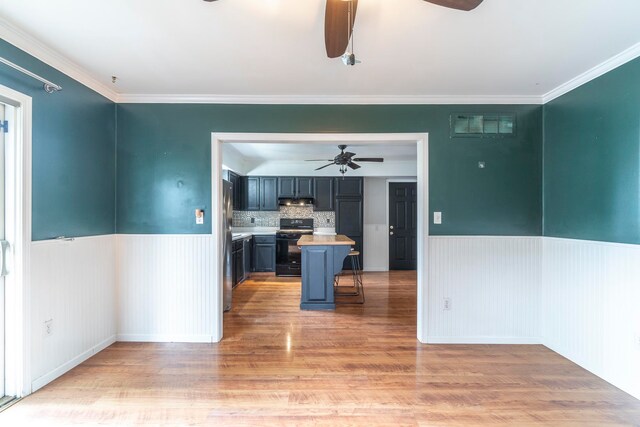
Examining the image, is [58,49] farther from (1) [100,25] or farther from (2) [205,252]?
(2) [205,252]

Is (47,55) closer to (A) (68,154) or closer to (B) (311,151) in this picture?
(A) (68,154)

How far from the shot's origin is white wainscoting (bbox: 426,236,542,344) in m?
3.05

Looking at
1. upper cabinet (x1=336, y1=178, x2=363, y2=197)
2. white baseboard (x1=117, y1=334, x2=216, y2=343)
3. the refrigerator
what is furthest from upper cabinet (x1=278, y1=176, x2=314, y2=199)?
white baseboard (x1=117, y1=334, x2=216, y2=343)

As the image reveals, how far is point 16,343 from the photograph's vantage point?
208 cm

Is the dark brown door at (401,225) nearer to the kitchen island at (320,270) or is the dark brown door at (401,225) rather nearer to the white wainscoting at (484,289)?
the kitchen island at (320,270)

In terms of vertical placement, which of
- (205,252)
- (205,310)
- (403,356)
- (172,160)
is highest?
(172,160)

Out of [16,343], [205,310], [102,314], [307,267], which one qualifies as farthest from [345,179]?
[16,343]

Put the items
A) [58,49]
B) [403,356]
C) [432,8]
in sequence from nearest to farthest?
[432,8], [58,49], [403,356]

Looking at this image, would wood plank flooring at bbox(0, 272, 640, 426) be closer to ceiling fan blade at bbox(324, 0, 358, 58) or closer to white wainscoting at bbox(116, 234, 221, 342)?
white wainscoting at bbox(116, 234, 221, 342)

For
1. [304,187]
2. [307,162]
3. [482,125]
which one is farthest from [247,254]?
[482,125]

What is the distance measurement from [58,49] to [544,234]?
14.8 ft

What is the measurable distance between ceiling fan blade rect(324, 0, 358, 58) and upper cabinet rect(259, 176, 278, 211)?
16.7ft

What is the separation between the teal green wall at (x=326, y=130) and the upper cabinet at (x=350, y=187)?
3.60 m

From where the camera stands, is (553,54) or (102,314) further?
(102,314)
